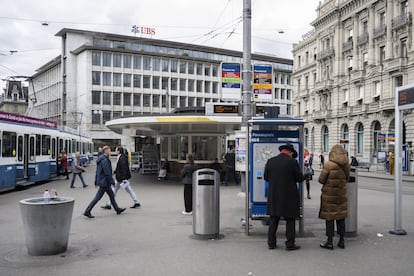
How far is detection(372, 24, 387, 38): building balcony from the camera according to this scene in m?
40.2

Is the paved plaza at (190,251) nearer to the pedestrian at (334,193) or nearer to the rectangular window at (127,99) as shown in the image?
the pedestrian at (334,193)

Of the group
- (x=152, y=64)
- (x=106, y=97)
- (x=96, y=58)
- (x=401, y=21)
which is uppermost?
(x=96, y=58)

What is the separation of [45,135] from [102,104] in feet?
181

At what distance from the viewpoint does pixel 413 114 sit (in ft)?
114

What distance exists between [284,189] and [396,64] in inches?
1427

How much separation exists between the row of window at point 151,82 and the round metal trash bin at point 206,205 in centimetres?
6917

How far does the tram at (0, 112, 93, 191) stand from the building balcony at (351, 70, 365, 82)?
33.3 metres

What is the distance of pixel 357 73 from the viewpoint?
44.7 m

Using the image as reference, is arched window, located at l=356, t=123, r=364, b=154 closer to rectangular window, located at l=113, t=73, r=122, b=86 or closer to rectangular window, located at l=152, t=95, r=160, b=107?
rectangular window, located at l=152, t=95, r=160, b=107

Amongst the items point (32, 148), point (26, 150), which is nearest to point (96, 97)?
point (32, 148)

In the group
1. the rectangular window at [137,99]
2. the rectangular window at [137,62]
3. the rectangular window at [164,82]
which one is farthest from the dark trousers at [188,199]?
the rectangular window at [164,82]

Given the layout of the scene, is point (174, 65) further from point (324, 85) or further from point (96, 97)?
point (324, 85)

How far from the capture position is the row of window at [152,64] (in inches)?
2881

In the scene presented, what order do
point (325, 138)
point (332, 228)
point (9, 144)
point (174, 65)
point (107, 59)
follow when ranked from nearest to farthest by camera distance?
point (332, 228) → point (9, 144) → point (325, 138) → point (107, 59) → point (174, 65)
